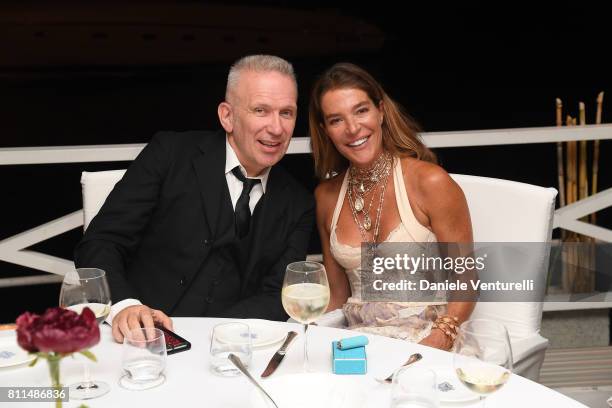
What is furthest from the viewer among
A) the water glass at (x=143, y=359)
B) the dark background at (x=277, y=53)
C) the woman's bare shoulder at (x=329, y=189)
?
the dark background at (x=277, y=53)

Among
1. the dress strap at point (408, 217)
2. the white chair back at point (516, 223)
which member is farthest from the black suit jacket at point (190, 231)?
the white chair back at point (516, 223)

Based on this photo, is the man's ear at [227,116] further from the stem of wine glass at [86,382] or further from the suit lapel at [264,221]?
the stem of wine glass at [86,382]

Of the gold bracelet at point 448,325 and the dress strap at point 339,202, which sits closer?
the gold bracelet at point 448,325

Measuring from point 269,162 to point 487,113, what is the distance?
4694 mm

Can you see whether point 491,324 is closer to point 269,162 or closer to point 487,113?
point 269,162

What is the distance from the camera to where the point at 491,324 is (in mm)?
1221

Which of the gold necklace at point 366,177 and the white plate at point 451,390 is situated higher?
the gold necklace at point 366,177

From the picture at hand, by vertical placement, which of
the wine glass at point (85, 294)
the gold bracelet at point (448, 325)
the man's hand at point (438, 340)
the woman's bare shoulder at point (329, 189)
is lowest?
the man's hand at point (438, 340)

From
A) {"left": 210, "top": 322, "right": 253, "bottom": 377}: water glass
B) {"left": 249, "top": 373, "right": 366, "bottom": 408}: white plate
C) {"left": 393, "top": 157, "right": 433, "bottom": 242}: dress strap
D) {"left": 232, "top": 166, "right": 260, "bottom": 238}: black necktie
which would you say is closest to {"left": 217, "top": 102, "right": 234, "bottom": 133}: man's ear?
{"left": 232, "top": 166, "right": 260, "bottom": 238}: black necktie

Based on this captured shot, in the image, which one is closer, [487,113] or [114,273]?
[114,273]

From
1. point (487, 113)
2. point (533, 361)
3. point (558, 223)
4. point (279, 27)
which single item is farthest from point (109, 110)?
point (533, 361)

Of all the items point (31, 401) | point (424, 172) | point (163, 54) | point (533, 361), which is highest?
point (163, 54)

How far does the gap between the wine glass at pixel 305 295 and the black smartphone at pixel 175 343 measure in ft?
0.77

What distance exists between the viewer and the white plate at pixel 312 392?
4.20 ft
